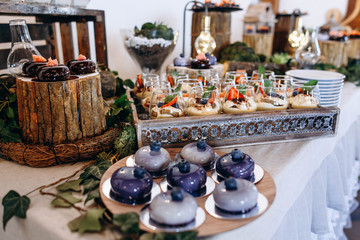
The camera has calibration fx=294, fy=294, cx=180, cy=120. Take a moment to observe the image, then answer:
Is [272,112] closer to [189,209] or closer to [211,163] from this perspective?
[211,163]

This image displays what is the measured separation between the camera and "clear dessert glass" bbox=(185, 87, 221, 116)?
0.93 meters

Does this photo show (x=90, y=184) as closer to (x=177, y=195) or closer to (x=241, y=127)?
(x=177, y=195)

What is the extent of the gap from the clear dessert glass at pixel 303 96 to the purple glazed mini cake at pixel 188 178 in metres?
0.57

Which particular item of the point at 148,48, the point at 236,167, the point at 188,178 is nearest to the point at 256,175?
the point at 236,167

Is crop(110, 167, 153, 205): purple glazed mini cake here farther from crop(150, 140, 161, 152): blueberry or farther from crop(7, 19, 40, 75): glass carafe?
crop(7, 19, 40, 75): glass carafe

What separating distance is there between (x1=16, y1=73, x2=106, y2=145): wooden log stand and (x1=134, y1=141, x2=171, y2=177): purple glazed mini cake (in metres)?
0.26

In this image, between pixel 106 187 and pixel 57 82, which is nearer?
pixel 106 187

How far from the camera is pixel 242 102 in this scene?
37.9 inches

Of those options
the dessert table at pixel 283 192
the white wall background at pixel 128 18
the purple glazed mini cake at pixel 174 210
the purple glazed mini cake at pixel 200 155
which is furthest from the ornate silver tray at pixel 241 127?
the white wall background at pixel 128 18

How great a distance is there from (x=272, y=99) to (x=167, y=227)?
2.16 ft

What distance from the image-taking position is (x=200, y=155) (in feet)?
2.42

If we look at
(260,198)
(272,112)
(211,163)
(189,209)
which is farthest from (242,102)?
(189,209)

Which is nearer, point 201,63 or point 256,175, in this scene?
point 256,175

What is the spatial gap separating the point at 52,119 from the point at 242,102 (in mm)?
582
